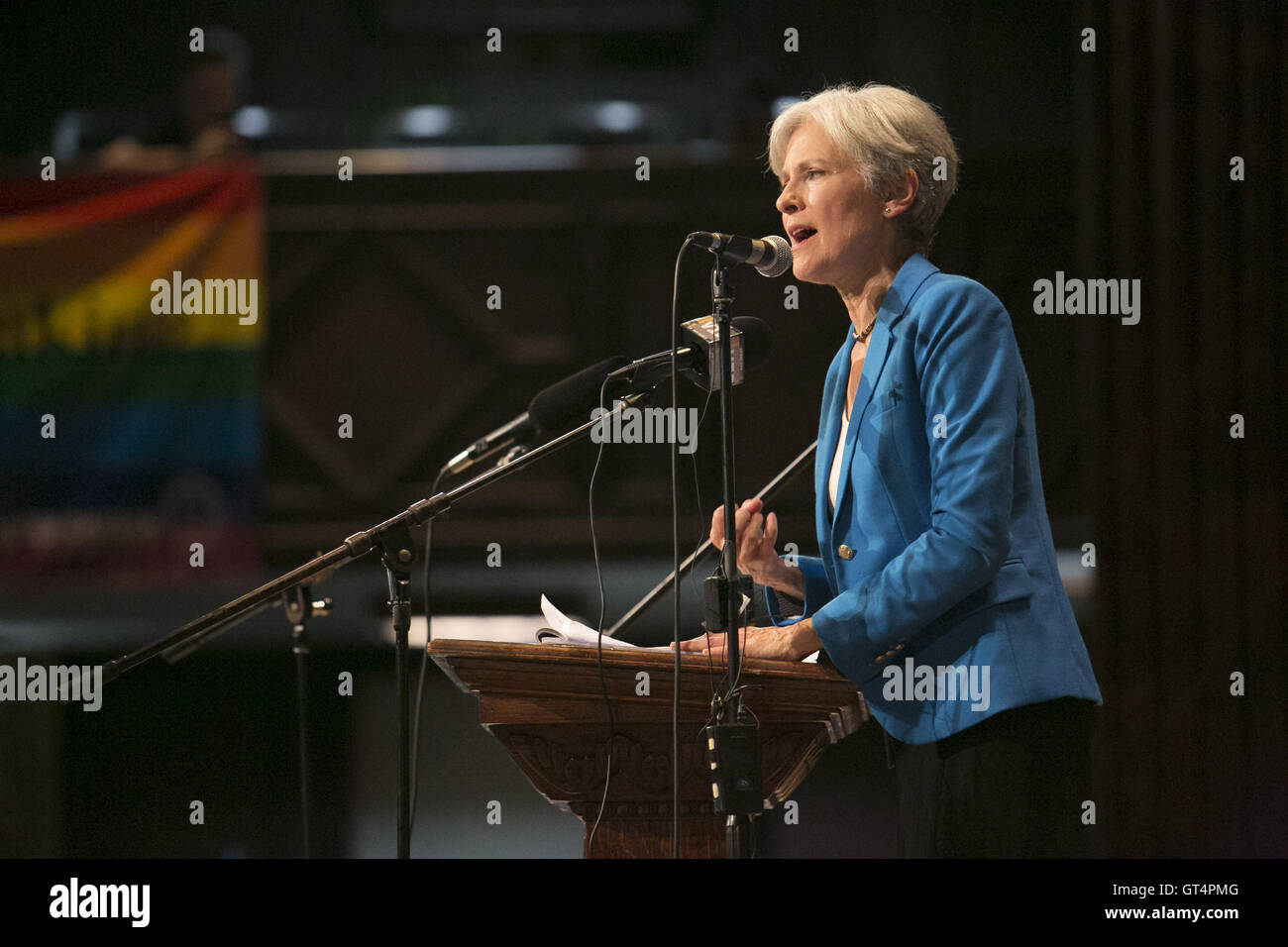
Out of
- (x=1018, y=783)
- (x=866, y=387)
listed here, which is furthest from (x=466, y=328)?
(x=1018, y=783)

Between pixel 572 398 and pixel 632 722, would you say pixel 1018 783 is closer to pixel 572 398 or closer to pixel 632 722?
pixel 632 722

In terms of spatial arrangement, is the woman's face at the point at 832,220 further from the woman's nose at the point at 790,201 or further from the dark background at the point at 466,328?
the dark background at the point at 466,328

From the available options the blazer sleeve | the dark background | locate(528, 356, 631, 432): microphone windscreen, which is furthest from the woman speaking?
the dark background

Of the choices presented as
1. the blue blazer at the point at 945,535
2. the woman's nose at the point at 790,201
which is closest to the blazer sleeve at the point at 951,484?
the blue blazer at the point at 945,535

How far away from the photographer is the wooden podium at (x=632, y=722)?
2.02 metres

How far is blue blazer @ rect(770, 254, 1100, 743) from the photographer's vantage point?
194 centimetres

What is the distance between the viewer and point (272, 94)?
183 inches

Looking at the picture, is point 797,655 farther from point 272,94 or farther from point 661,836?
point 272,94

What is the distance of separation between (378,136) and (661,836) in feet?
11.2

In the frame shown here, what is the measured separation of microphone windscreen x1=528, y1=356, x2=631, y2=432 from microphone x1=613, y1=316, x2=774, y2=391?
0.03 metres

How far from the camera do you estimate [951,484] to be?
1.96m

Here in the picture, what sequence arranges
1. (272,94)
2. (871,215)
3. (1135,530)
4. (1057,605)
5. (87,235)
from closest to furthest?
(1057,605)
(871,215)
(1135,530)
(87,235)
(272,94)

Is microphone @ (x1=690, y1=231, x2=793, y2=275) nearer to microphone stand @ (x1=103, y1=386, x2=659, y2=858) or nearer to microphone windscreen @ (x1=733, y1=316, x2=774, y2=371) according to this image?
microphone windscreen @ (x1=733, y1=316, x2=774, y2=371)

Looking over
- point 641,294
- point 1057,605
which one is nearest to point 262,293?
point 641,294
